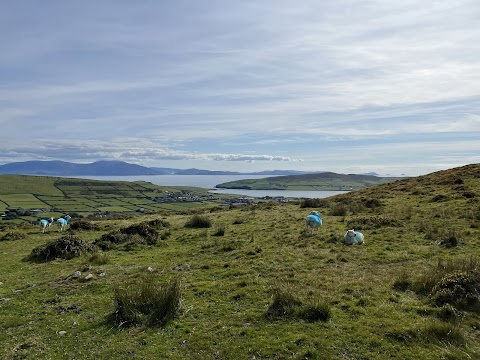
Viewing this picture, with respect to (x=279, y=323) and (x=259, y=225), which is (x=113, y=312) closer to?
(x=279, y=323)

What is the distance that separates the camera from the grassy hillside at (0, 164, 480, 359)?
7754 mm

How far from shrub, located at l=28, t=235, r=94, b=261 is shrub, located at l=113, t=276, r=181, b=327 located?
8.71 meters

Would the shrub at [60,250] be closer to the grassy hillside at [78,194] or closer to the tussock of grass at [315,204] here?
the tussock of grass at [315,204]

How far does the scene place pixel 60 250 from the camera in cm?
1725

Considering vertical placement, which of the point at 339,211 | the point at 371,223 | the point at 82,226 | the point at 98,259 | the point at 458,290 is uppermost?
the point at 339,211

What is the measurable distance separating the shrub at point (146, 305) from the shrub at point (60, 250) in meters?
8.71

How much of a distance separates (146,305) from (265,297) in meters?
3.53

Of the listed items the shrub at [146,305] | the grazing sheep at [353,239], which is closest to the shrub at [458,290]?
the grazing sheep at [353,239]

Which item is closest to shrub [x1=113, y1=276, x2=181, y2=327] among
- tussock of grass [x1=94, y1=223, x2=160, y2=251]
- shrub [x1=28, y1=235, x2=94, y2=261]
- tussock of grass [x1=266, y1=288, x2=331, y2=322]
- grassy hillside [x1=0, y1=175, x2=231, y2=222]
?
tussock of grass [x1=266, y1=288, x2=331, y2=322]

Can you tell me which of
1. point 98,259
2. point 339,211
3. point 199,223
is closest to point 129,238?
point 98,259

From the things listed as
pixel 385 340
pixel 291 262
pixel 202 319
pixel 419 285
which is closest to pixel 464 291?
pixel 419 285

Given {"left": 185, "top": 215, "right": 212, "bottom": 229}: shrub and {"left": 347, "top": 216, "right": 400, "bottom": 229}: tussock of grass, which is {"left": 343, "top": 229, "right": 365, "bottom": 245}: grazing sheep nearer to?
{"left": 347, "top": 216, "right": 400, "bottom": 229}: tussock of grass

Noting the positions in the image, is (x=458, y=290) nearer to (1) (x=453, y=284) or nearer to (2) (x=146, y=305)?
(1) (x=453, y=284)

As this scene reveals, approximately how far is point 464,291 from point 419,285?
1.28 metres
